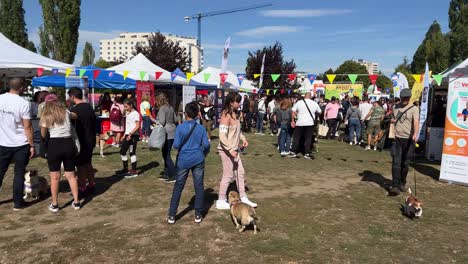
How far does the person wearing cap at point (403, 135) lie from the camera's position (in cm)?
614

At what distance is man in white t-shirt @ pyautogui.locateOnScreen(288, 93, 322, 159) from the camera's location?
30.6 ft

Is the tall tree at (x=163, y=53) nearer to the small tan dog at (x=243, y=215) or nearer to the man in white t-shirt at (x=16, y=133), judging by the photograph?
the man in white t-shirt at (x=16, y=133)

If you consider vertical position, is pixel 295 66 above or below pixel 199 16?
below

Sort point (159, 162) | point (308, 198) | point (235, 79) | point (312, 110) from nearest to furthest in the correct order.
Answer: point (308, 198)
point (159, 162)
point (312, 110)
point (235, 79)

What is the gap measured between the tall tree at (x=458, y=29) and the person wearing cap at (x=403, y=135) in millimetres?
36220

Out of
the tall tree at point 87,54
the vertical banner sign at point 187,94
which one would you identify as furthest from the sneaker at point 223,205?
the tall tree at point 87,54

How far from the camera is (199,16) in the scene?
175 ft

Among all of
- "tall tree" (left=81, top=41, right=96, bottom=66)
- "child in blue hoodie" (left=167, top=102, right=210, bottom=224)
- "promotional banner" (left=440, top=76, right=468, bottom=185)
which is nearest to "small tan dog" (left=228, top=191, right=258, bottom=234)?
"child in blue hoodie" (left=167, top=102, right=210, bottom=224)

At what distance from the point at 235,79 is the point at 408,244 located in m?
23.1

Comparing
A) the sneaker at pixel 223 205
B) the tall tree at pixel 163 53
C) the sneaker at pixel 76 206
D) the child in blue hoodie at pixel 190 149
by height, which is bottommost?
the sneaker at pixel 76 206

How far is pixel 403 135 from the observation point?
6.18 metres

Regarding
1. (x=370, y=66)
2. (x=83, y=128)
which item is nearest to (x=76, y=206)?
(x=83, y=128)

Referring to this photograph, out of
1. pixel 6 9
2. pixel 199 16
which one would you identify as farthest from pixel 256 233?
pixel 199 16

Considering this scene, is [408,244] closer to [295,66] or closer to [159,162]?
[159,162]
